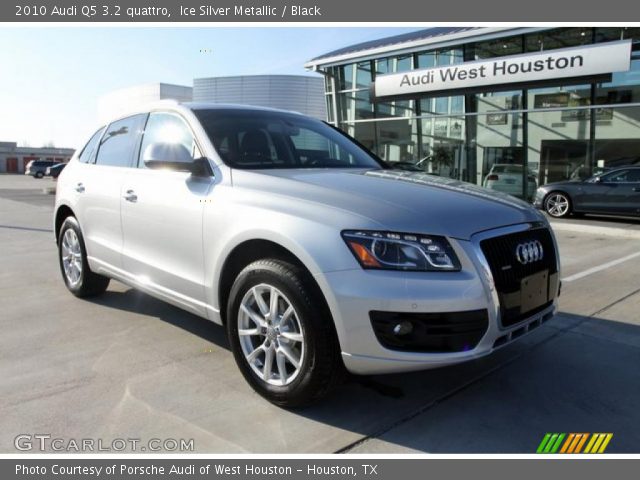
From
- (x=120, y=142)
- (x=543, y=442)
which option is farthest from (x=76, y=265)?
(x=543, y=442)

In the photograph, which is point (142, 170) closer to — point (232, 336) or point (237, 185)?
point (237, 185)

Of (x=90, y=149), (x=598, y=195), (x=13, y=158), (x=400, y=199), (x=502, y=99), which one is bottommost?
(x=598, y=195)

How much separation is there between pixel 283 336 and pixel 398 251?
800 millimetres

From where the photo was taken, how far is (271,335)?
291 centimetres

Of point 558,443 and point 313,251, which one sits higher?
point 313,251

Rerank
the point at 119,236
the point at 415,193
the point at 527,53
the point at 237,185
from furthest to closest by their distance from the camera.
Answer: the point at 527,53
the point at 119,236
the point at 237,185
the point at 415,193

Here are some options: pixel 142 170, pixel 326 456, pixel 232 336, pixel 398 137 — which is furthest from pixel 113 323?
pixel 398 137

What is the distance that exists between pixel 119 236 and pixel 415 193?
8.06 ft

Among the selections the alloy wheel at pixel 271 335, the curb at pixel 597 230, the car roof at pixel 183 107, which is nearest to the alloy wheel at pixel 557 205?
the curb at pixel 597 230

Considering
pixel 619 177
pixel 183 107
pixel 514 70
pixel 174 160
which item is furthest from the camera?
pixel 514 70

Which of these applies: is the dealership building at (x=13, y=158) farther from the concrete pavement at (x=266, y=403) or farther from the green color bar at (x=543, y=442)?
the green color bar at (x=543, y=442)

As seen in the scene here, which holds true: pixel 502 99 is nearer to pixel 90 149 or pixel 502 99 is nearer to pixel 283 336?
pixel 90 149

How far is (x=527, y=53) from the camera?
49.5 ft

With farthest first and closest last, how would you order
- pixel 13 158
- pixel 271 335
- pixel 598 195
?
pixel 13 158 → pixel 598 195 → pixel 271 335
